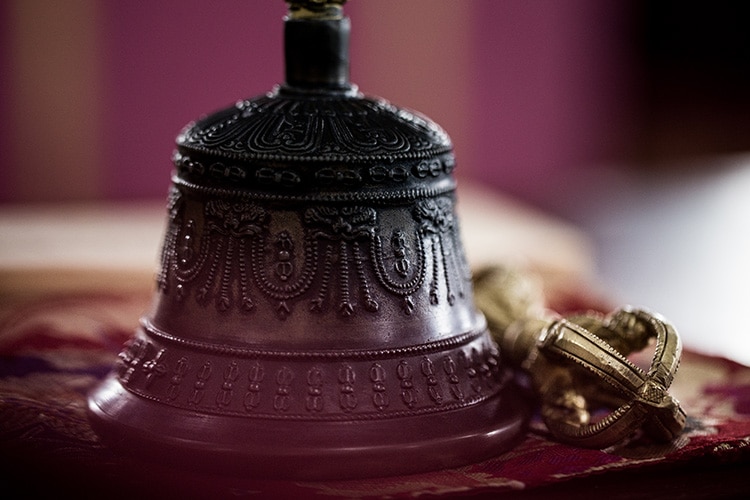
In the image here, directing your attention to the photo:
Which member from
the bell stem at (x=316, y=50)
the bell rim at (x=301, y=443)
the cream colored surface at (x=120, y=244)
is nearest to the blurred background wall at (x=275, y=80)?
the cream colored surface at (x=120, y=244)

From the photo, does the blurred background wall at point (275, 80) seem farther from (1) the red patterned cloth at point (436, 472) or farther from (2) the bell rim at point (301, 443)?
(2) the bell rim at point (301, 443)

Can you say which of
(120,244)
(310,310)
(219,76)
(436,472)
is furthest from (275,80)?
(436,472)

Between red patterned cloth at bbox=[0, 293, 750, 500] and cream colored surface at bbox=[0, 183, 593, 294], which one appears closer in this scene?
red patterned cloth at bbox=[0, 293, 750, 500]

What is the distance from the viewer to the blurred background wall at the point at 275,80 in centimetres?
394

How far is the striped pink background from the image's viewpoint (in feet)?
12.9

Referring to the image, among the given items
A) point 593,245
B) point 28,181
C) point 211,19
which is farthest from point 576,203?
point 28,181

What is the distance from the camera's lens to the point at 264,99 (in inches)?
60.9

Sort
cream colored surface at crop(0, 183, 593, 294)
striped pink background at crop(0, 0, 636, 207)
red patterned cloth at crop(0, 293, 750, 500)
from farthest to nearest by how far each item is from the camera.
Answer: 1. striped pink background at crop(0, 0, 636, 207)
2. cream colored surface at crop(0, 183, 593, 294)
3. red patterned cloth at crop(0, 293, 750, 500)

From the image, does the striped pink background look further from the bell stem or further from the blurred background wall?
the bell stem

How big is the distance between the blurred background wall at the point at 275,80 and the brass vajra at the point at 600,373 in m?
2.70

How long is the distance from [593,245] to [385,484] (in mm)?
2572

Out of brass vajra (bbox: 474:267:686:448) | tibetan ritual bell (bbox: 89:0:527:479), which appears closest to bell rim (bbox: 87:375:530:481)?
tibetan ritual bell (bbox: 89:0:527:479)

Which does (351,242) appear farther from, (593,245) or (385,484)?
(593,245)

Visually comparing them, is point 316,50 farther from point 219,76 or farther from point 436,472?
point 219,76
